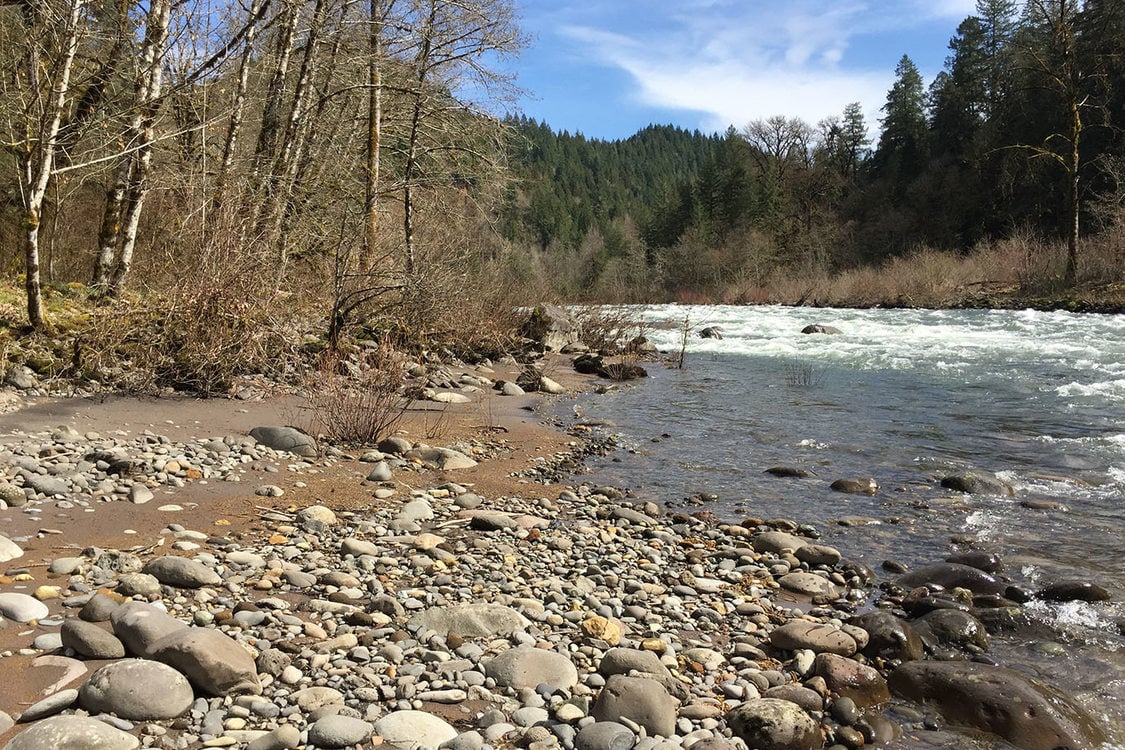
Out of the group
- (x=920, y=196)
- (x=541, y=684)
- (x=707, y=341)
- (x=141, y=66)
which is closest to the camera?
(x=541, y=684)

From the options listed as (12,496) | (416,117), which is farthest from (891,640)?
(416,117)

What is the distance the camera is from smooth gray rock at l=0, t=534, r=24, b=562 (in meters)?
3.58

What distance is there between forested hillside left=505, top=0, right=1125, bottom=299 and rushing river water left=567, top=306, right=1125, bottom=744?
9.02 meters

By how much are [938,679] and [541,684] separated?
1891 mm

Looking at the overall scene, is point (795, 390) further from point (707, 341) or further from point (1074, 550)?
point (707, 341)

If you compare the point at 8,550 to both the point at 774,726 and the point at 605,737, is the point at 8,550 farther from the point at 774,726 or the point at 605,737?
the point at 774,726

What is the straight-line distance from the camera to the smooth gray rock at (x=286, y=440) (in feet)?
21.3

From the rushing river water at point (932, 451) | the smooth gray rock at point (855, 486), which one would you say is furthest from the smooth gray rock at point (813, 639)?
Result: the smooth gray rock at point (855, 486)

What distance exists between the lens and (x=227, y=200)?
9156 millimetres

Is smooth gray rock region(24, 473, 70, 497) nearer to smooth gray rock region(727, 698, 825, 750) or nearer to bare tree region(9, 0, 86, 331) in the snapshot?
bare tree region(9, 0, 86, 331)

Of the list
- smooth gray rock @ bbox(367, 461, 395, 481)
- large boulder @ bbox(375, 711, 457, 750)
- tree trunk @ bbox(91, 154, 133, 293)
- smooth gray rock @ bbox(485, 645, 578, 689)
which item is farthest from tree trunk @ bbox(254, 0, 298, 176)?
large boulder @ bbox(375, 711, 457, 750)

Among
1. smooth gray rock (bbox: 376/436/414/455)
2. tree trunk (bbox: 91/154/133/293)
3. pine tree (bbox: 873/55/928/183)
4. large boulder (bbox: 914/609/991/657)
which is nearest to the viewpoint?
large boulder (bbox: 914/609/991/657)

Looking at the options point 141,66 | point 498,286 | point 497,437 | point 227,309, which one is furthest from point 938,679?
point 498,286

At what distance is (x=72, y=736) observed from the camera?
220 centimetres
